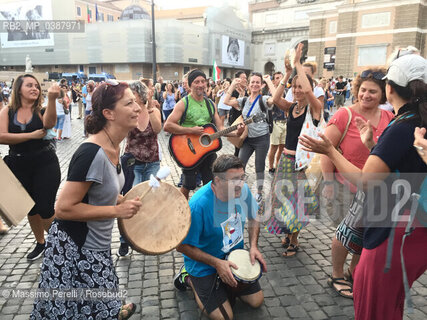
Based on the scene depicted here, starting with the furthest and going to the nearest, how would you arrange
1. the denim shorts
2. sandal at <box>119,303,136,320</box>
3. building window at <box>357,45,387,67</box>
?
1. building window at <box>357,45,387,67</box>
2. the denim shorts
3. sandal at <box>119,303,136,320</box>

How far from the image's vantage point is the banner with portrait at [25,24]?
177 feet

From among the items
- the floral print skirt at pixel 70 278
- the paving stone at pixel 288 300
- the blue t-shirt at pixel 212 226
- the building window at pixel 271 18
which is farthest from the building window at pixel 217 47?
the floral print skirt at pixel 70 278

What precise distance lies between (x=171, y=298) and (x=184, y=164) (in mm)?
1926

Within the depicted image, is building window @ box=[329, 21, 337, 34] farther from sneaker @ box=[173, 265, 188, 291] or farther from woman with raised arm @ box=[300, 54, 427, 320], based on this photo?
woman with raised arm @ box=[300, 54, 427, 320]

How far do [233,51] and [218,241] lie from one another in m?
55.0

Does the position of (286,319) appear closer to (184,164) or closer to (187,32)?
(184,164)

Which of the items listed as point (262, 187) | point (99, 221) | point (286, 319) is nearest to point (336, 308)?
point (286, 319)

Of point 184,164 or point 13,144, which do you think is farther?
point 184,164

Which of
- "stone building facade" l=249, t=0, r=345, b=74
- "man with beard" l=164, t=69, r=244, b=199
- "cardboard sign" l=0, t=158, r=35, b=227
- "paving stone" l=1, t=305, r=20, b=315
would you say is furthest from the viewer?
"stone building facade" l=249, t=0, r=345, b=74

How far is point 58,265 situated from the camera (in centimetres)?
213

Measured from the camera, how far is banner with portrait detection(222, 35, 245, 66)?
172 feet

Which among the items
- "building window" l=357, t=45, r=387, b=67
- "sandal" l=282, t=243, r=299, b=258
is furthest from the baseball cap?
"building window" l=357, t=45, r=387, b=67

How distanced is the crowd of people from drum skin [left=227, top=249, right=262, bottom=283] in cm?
6

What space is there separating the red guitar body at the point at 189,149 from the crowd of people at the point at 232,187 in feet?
0.37
